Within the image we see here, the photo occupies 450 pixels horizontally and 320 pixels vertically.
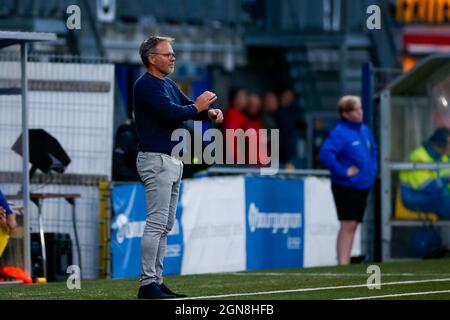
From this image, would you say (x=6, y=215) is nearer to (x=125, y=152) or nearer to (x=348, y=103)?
(x=125, y=152)

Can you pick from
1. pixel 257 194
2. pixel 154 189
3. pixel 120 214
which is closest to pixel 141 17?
pixel 257 194

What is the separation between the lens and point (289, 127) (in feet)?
96.0

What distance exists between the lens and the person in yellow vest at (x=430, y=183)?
2097 cm

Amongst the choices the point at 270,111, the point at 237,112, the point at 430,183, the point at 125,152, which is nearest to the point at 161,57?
the point at 125,152

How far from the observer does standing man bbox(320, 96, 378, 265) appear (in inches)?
758

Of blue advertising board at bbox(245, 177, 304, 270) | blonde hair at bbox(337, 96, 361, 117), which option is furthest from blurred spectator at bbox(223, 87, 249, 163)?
blonde hair at bbox(337, 96, 361, 117)

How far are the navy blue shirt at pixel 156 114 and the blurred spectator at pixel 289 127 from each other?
1606cm

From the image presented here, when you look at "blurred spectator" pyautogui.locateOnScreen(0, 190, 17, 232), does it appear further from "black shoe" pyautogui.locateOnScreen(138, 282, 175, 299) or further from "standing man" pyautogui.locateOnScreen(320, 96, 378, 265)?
"standing man" pyautogui.locateOnScreen(320, 96, 378, 265)

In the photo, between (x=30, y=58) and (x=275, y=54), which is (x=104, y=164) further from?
(x=275, y=54)

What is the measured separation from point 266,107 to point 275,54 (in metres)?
3.26

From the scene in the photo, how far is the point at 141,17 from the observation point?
2811 centimetres

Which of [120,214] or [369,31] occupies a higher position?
[369,31]

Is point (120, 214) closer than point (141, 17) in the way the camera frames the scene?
Yes

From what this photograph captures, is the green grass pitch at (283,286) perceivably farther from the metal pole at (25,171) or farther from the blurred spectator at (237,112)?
the blurred spectator at (237,112)
